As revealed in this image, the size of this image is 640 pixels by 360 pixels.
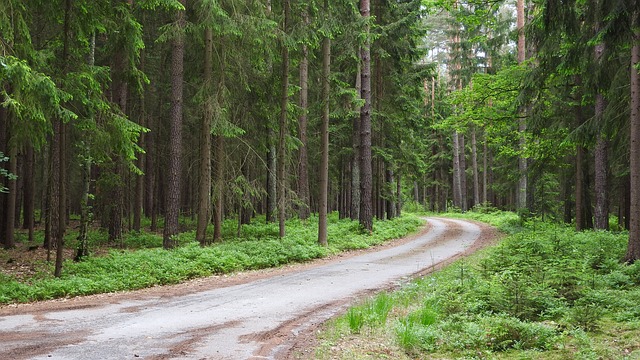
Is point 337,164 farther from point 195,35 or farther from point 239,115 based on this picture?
point 195,35

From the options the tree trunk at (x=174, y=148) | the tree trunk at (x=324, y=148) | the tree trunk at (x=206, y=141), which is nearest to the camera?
→ the tree trunk at (x=174, y=148)

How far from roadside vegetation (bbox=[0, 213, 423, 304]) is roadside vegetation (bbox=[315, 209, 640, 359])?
5.44 metres

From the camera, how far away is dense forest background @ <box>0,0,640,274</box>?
11016mm

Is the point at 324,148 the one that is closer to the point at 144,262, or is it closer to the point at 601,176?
the point at 144,262

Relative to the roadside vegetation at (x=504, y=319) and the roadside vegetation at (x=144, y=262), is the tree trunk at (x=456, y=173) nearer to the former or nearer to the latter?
the roadside vegetation at (x=144, y=262)

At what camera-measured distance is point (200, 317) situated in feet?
25.6

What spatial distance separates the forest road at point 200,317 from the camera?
598 centimetres

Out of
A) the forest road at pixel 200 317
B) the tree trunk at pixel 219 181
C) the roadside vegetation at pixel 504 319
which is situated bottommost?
the forest road at pixel 200 317

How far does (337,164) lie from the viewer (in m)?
34.5

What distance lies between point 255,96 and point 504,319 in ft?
43.6

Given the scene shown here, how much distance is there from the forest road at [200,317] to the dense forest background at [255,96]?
123 inches

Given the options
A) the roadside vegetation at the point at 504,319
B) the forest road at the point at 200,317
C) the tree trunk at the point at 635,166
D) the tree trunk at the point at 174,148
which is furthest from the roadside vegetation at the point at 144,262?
the tree trunk at the point at 635,166

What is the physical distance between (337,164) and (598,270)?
25.0 m

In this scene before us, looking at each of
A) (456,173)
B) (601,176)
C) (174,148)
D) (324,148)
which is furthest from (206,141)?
(456,173)
